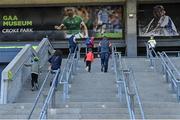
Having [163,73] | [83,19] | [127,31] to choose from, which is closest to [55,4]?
[83,19]

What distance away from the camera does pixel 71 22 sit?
36.8 m

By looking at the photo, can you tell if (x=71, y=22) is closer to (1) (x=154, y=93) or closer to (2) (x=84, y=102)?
(1) (x=154, y=93)

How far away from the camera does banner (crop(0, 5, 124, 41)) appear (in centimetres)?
3684

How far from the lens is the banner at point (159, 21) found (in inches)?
1451

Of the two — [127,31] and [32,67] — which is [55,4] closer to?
[127,31]

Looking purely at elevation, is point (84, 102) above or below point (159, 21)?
below

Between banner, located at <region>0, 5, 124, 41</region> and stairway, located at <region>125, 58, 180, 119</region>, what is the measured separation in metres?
9.44

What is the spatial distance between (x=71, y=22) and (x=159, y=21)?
233 inches

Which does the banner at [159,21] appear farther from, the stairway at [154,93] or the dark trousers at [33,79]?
the dark trousers at [33,79]

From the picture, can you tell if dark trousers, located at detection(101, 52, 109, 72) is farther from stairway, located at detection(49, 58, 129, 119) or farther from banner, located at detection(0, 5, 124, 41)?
banner, located at detection(0, 5, 124, 41)

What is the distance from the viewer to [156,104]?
1648cm

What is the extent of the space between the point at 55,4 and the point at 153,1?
6.43 metres

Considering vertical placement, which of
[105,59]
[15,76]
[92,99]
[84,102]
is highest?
[105,59]

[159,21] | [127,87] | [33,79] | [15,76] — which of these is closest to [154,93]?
[127,87]
